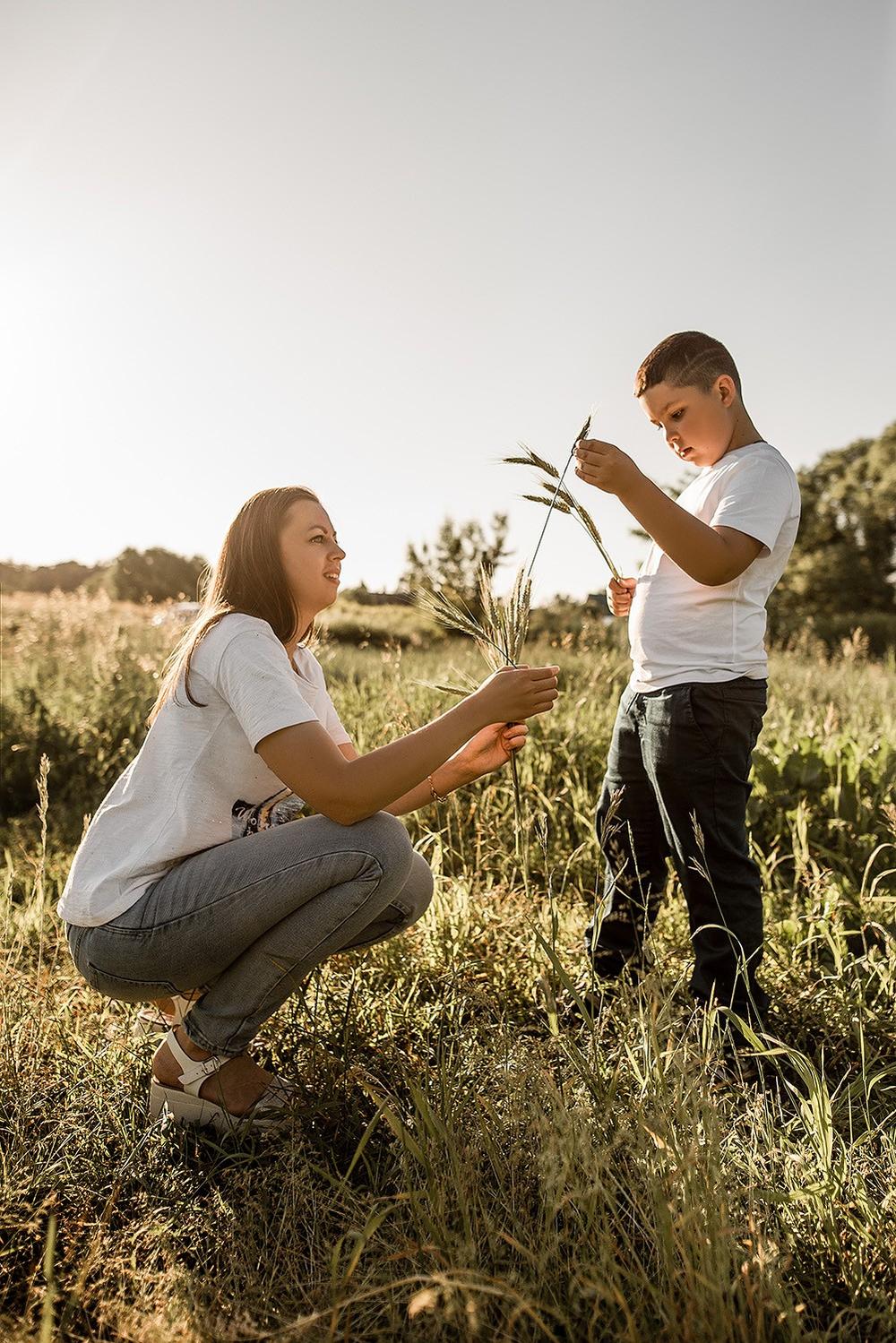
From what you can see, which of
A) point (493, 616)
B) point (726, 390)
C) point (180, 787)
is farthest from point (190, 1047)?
point (726, 390)

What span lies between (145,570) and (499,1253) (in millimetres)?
18681

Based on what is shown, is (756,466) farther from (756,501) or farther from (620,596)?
(620,596)

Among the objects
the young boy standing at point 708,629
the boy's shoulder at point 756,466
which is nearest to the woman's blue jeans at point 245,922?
the young boy standing at point 708,629

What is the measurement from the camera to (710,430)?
227 centimetres

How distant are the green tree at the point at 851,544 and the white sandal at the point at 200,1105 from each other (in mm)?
24659

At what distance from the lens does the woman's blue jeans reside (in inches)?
72.5

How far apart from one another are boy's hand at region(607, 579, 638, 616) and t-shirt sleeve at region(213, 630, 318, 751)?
3.71ft

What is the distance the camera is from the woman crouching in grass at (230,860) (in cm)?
181

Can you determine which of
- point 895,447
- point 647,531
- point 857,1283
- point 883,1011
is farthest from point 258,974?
point 895,447

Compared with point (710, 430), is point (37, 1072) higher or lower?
lower

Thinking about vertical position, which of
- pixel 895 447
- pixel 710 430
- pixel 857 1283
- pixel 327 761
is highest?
pixel 895 447

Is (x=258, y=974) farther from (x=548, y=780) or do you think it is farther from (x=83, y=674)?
(x=83, y=674)

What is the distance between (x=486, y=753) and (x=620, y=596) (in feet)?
2.33

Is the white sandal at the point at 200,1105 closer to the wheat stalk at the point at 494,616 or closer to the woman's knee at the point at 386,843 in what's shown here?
the woman's knee at the point at 386,843
